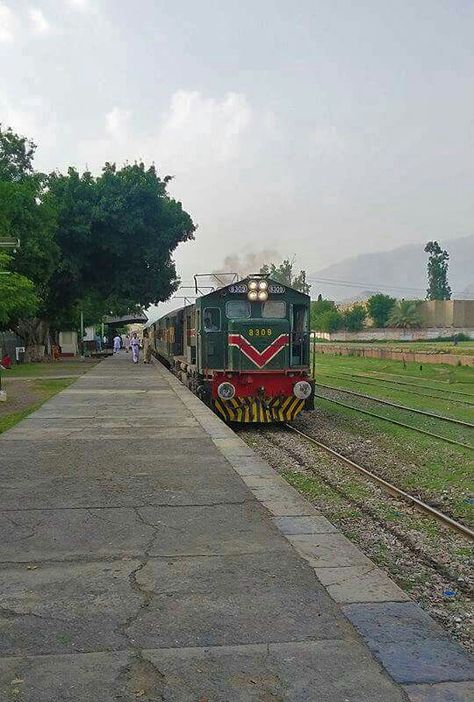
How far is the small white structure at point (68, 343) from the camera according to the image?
53.2 meters

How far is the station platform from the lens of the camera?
3393mm

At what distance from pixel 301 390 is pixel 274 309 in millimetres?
2006

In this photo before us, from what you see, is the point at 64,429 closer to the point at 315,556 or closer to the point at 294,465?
the point at 294,465

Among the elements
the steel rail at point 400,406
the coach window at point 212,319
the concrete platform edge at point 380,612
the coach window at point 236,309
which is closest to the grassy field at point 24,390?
the coach window at point 212,319

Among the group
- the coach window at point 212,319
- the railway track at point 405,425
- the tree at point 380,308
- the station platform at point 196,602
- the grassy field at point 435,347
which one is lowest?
the railway track at point 405,425

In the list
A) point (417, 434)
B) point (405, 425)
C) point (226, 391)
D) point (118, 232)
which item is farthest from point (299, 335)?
point (118, 232)

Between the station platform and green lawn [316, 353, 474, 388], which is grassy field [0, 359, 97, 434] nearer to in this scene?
the station platform

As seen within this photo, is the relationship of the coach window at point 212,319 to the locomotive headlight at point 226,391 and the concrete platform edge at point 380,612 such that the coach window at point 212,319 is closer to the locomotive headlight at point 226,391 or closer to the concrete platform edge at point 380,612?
the locomotive headlight at point 226,391

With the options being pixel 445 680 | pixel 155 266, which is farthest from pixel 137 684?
pixel 155 266

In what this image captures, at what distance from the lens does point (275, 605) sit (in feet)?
14.2

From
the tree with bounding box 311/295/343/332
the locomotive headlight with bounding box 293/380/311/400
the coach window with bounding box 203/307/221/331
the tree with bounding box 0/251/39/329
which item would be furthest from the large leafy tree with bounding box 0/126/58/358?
the tree with bounding box 311/295/343/332

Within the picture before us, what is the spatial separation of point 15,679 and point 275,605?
1.60 m

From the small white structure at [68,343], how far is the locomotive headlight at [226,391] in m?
39.9

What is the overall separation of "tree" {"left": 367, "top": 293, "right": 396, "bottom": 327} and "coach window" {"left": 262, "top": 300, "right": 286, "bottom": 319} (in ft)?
327
